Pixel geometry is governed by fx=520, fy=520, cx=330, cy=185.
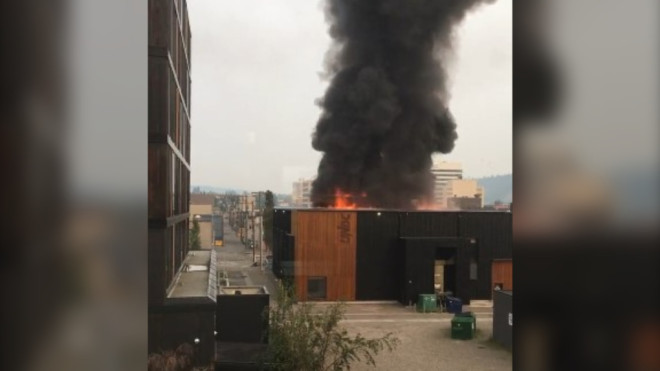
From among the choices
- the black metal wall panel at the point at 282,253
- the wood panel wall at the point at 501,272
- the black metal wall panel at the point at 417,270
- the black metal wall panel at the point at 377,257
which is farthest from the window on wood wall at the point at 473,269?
the black metal wall panel at the point at 282,253

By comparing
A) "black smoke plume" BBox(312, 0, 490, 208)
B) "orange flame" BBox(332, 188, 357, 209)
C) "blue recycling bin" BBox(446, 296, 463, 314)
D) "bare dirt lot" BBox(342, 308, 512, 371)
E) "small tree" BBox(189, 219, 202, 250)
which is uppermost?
"black smoke plume" BBox(312, 0, 490, 208)

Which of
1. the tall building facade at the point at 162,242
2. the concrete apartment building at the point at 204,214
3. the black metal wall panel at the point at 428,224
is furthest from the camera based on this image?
the concrete apartment building at the point at 204,214

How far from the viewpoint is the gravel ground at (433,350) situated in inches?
388

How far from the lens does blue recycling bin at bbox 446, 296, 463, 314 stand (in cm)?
1450

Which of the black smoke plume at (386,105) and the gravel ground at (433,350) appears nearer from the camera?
the gravel ground at (433,350)

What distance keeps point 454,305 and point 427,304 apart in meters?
0.74

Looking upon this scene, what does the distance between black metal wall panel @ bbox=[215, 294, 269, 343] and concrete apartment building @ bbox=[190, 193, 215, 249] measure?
57.7ft

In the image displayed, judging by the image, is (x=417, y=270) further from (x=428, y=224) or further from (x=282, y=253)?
(x=282, y=253)

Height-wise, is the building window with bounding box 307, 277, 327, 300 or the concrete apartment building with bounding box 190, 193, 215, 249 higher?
the concrete apartment building with bounding box 190, 193, 215, 249

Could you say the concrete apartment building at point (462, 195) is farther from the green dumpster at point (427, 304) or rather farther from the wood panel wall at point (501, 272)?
the green dumpster at point (427, 304)

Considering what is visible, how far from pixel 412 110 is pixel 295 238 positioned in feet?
51.6

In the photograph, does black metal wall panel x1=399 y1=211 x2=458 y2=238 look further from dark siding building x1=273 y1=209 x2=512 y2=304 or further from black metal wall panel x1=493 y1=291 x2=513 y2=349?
black metal wall panel x1=493 y1=291 x2=513 y2=349

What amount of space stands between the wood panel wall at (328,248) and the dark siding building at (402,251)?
0.10 feet

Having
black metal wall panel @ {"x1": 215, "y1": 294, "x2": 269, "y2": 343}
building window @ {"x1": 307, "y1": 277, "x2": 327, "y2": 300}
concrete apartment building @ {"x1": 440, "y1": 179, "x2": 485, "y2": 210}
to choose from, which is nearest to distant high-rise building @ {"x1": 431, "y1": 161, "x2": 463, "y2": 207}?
concrete apartment building @ {"x1": 440, "y1": 179, "x2": 485, "y2": 210}
